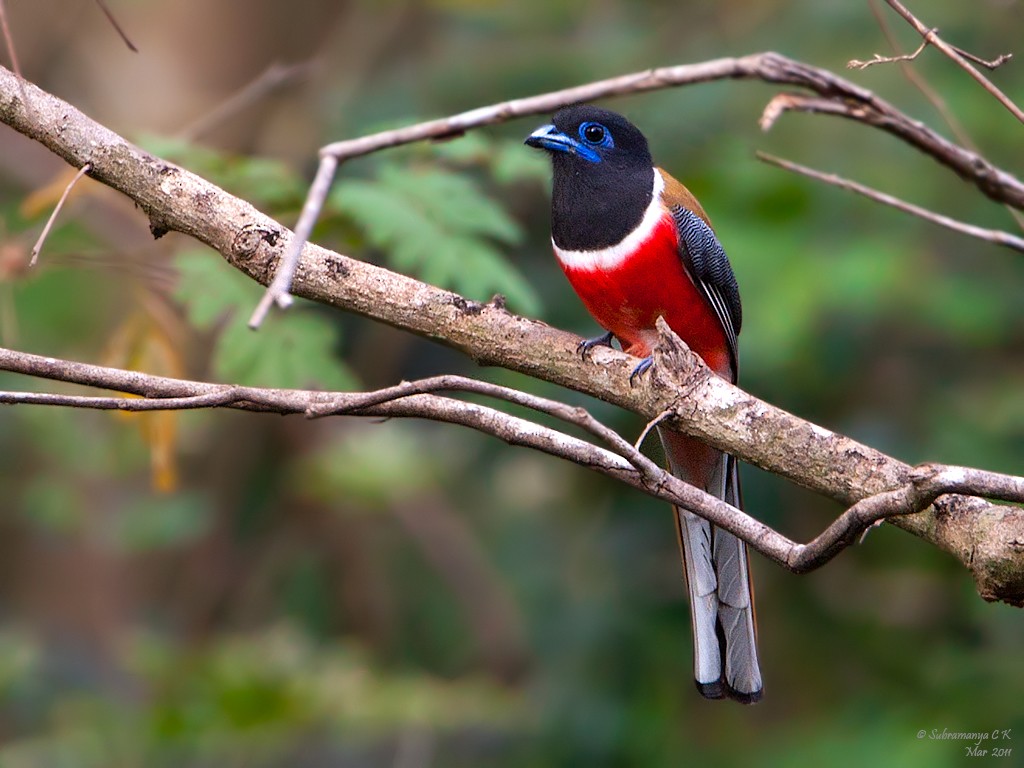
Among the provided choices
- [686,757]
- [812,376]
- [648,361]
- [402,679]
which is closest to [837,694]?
[686,757]

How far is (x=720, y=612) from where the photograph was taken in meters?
3.25

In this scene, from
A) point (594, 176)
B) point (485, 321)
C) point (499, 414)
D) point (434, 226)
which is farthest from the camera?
point (594, 176)

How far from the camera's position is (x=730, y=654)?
3064mm

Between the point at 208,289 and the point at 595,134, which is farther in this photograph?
the point at 595,134

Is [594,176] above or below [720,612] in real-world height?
above

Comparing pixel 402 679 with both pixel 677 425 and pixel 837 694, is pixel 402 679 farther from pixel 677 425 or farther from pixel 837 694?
pixel 677 425

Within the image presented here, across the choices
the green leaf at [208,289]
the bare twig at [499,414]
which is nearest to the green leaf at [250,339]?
the green leaf at [208,289]

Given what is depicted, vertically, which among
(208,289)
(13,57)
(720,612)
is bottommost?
(720,612)

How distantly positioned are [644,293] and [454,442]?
303cm

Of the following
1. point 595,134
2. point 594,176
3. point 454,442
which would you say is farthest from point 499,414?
point 454,442

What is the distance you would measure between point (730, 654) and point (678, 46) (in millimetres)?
3458

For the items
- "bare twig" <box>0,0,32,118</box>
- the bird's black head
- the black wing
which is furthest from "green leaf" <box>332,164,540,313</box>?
"bare twig" <box>0,0,32,118</box>

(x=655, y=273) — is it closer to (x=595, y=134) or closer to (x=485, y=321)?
(x=595, y=134)

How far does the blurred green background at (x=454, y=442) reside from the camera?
3.96 m
